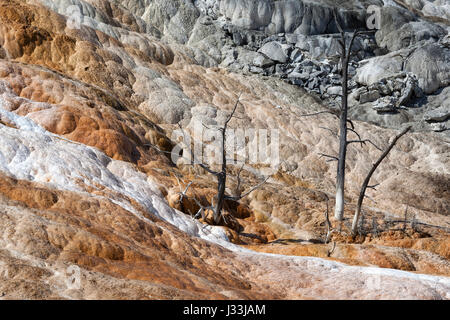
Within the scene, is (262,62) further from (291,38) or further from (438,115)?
(438,115)

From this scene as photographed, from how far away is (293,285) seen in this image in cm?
1061

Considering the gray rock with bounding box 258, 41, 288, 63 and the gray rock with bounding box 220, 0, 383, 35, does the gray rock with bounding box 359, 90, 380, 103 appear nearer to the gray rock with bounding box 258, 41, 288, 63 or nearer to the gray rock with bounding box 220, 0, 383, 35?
the gray rock with bounding box 258, 41, 288, 63

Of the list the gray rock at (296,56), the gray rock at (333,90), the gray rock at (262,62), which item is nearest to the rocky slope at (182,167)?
the gray rock at (262,62)

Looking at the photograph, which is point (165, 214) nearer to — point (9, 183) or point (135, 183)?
point (135, 183)

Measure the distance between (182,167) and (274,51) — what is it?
25.9 m

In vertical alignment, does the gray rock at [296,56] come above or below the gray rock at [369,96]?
above

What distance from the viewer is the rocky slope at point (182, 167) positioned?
9.07 metres

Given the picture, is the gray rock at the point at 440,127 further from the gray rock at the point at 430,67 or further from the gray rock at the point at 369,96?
the gray rock at the point at 369,96

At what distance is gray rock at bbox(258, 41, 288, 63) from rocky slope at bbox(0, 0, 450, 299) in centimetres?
16

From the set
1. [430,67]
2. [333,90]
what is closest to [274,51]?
[333,90]

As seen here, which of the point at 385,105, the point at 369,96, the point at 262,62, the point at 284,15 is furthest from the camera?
the point at 284,15

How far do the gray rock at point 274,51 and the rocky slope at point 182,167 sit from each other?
0.53ft

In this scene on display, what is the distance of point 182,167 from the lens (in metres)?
22.9
